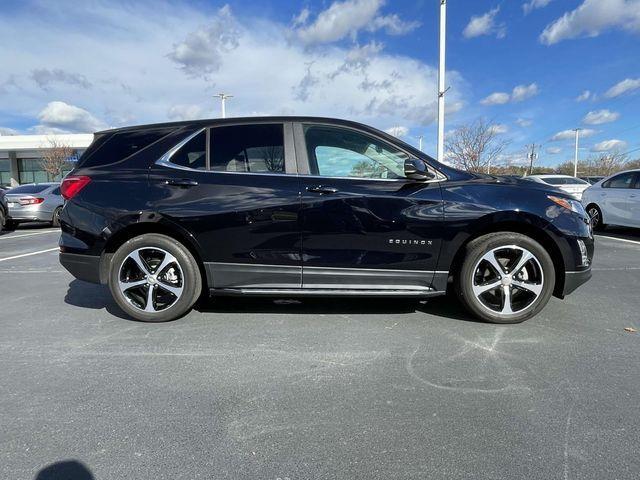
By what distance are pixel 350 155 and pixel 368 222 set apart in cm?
66

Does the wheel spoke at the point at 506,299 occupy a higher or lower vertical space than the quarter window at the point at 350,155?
lower

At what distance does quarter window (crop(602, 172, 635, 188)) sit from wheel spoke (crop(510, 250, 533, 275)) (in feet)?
25.2

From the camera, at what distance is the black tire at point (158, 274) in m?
3.85

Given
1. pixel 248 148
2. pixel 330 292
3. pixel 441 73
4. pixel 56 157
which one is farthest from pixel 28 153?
pixel 330 292

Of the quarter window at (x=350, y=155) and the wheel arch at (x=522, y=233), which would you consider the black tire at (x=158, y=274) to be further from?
the wheel arch at (x=522, y=233)

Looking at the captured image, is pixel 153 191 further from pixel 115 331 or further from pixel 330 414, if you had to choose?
pixel 330 414

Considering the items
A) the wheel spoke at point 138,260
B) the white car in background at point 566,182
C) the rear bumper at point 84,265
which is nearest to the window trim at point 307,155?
the wheel spoke at point 138,260

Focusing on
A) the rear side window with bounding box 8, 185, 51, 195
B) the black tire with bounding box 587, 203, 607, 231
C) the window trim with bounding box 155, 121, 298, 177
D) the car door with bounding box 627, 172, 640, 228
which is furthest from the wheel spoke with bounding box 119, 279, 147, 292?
the rear side window with bounding box 8, 185, 51, 195

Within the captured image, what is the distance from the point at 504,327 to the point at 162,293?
3153 millimetres

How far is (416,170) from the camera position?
11.6ft

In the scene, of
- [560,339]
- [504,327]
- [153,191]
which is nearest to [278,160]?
[153,191]

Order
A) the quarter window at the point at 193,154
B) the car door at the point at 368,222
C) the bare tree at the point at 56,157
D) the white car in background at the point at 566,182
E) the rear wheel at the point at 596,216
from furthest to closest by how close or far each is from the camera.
Answer: the bare tree at the point at 56,157 < the white car in background at the point at 566,182 < the rear wheel at the point at 596,216 < the quarter window at the point at 193,154 < the car door at the point at 368,222

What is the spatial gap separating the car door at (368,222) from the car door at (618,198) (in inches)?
317

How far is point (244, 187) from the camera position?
3742 mm
